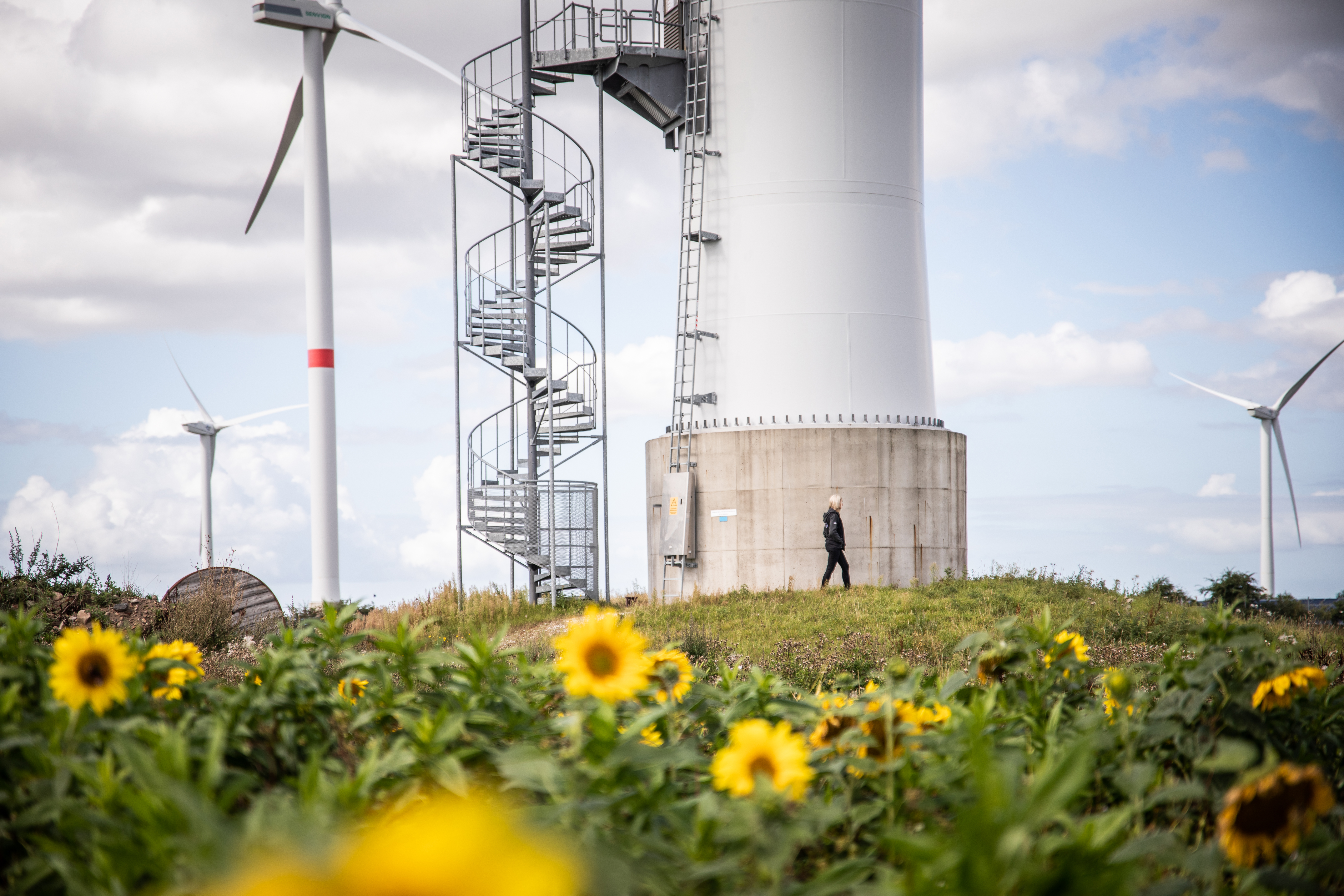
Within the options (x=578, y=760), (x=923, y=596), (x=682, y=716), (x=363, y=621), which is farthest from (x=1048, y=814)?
(x=363, y=621)

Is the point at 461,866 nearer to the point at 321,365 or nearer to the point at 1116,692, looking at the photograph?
the point at 1116,692

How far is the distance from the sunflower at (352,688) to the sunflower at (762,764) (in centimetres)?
173

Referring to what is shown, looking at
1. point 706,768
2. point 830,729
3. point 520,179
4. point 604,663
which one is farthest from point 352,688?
point 520,179

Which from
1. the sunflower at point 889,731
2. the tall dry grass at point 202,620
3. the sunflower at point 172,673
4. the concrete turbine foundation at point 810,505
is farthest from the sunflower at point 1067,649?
the concrete turbine foundation at point 810,505

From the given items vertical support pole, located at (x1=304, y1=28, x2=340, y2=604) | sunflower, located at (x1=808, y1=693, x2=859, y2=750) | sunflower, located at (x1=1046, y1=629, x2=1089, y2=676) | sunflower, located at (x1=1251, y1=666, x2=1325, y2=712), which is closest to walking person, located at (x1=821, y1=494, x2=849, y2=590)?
vertical support pole, located at (x1=304, y1=28, x2=340, y2=604)

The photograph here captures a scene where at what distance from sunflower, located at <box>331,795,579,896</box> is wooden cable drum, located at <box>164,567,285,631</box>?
15497 mm

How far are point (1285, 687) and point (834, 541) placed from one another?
15.8 metres

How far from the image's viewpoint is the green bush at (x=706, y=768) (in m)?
1.86

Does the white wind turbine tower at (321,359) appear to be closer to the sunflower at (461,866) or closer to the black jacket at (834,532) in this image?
the black jacket at (834,532)

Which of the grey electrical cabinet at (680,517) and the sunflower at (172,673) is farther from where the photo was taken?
the grey electrical cabinet at (680,517)

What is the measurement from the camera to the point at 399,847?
853 mm

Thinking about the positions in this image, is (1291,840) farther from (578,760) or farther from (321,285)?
(321,285)

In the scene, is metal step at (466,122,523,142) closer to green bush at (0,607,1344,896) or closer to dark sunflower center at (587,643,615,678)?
green bush at (0,607,1344,896)

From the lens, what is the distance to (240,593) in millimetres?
16953
